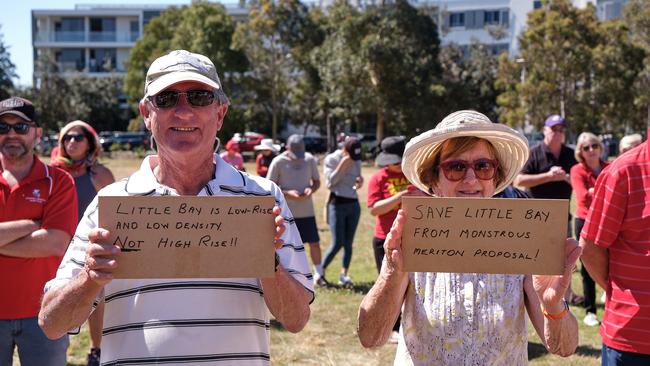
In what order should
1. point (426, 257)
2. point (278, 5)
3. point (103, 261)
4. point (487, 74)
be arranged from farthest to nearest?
point (487, 74)
point (278, 5)
point (426, 257)
point (103, 261)

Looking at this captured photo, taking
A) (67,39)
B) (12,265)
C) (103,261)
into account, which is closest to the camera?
(103,261)

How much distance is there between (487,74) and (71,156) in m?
40.7

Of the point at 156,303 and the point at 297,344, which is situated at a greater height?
the point at 156,303

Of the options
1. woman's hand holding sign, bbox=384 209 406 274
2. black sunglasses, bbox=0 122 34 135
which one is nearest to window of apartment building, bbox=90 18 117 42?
black sunglasses, bbox=0 122 34 135

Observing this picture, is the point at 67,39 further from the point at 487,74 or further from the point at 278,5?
the point at 487,74

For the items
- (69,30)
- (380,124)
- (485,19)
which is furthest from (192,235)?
(69,30)

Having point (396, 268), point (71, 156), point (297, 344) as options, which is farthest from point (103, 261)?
point (297, 344)

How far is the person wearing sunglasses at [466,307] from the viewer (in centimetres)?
243

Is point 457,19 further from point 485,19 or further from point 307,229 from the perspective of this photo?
point 307,229

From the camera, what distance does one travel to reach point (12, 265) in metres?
3.63

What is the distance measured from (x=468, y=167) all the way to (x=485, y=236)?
15.7 inches

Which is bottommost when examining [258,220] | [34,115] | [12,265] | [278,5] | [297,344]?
[297,344]

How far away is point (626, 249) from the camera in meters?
3.29

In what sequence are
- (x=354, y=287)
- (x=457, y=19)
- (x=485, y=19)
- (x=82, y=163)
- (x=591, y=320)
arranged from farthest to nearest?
1. (x=457, y=19)
2. (x=485, y=19)
3. (x=354, y=287)
4. (x=591, y=320)
5. (x=82, y=163)
